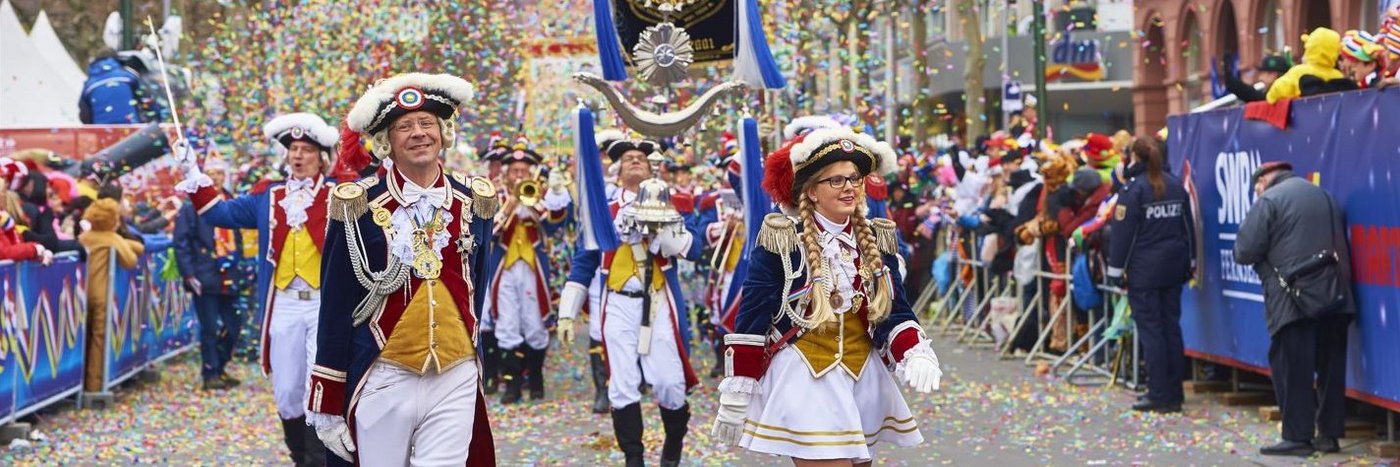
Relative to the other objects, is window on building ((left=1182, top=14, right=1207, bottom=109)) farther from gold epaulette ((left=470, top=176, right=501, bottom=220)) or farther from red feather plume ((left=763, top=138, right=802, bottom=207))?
gold epaulette ((left=470, top=176, right=501, bottom=220))

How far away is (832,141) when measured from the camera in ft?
22.4

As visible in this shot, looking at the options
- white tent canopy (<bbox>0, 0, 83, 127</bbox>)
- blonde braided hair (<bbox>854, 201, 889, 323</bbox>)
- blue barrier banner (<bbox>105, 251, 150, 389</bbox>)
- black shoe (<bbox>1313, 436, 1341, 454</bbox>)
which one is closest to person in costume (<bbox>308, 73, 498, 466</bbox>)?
blonde braided hair (<bbox>854, 201, 889, 323</bbox>)

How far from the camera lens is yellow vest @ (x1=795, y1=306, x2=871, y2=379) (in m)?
6.76

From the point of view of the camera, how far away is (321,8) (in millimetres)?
18141

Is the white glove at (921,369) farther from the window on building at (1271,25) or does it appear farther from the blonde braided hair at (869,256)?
the window on building at (1271,25)

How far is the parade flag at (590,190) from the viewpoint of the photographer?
10367 mm

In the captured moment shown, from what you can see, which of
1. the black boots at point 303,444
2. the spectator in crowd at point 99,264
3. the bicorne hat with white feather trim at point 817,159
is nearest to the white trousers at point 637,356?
the black boots at point 303,444

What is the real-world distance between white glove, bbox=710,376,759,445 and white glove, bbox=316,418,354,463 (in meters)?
1.23

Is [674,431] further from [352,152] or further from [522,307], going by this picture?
[522,307]

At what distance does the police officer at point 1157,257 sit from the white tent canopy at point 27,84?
47.5 feet

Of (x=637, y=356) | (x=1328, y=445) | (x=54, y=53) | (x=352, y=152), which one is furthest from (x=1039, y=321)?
(x=54, y=53)

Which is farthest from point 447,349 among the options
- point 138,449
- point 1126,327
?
point 1126,327

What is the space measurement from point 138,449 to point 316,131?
3.23 meters

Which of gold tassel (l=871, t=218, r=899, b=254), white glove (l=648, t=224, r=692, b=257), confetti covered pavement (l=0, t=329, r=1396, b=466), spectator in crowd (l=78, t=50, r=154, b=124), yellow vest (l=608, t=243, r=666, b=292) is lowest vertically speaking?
confetti covered pavement (l=0, t=329, r=1396, b=466)
